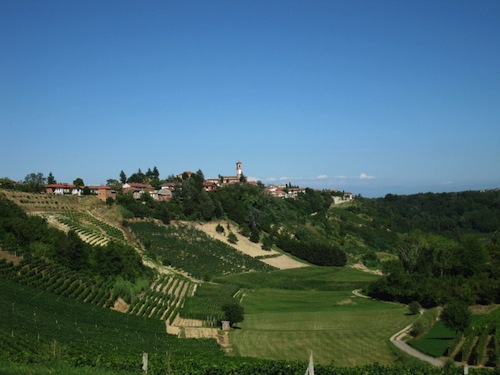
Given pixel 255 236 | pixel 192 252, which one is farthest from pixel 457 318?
pixel 255 236

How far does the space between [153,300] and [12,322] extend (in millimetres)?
23403

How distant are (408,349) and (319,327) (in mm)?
9556

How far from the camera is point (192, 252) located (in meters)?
82.1

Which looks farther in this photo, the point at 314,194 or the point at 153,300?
the point at 314,194

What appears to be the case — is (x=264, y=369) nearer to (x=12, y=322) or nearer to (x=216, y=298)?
(x=12, y=322)

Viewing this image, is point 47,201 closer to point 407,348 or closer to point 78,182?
point 78,182

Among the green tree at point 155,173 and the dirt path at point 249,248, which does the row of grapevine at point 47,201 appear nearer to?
the dirt path at point 249,248

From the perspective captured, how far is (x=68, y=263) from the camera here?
173 ft

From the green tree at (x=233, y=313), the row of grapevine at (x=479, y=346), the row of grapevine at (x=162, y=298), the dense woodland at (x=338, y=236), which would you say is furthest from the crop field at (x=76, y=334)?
the row of grapevine at (x=479, y=346)

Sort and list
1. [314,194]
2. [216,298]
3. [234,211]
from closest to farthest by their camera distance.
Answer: [216,298] → [234,211] → [314,194]

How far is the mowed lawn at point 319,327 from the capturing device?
112ft

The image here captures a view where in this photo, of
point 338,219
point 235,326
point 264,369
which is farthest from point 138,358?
point 338,219

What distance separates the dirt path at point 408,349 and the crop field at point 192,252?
110 ft

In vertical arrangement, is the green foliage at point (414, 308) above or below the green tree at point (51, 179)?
below
